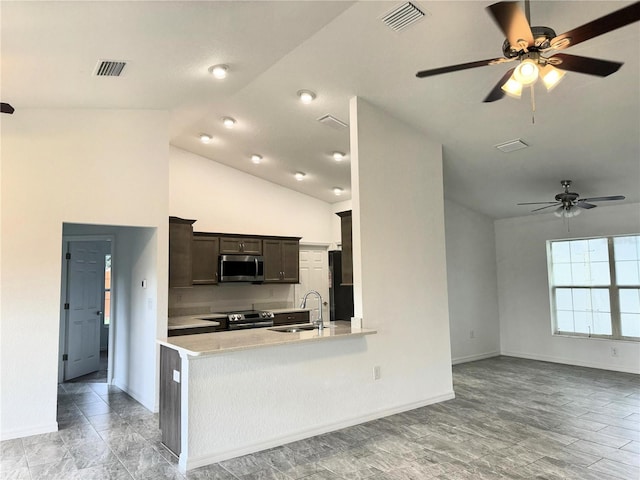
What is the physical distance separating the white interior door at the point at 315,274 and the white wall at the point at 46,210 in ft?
11.1

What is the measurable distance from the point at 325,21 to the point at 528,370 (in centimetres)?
565

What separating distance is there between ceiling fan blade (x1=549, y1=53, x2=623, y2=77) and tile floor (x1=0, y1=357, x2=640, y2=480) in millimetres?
2599

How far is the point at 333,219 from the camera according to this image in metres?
8.12

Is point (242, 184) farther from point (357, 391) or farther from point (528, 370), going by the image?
point (528, 370)

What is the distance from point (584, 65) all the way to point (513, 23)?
555mm

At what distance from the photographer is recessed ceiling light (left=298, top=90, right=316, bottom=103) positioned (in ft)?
14.1

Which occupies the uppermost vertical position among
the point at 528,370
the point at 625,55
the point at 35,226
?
the point at 625,55

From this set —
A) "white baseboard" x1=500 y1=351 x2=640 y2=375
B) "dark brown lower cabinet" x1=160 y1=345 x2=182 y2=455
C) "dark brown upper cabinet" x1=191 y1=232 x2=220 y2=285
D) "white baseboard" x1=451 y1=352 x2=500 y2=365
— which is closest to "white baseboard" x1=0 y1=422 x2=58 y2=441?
"dark brown lower cabinet" x1=160 y1=345 x2=182 y2=455

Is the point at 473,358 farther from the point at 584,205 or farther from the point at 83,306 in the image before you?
the point at 83,306

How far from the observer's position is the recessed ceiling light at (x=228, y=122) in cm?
510

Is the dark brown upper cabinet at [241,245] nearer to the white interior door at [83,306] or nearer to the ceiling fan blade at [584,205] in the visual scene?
the white interior door at [83,306]

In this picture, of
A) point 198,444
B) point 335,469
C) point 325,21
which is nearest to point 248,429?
point 198,444

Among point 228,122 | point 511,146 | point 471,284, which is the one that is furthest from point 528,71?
point 471,284

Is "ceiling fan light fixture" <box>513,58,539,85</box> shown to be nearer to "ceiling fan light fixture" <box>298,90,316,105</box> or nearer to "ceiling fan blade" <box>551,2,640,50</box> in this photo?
"ceiling fan blade" <box>551,2,640,50</box>
